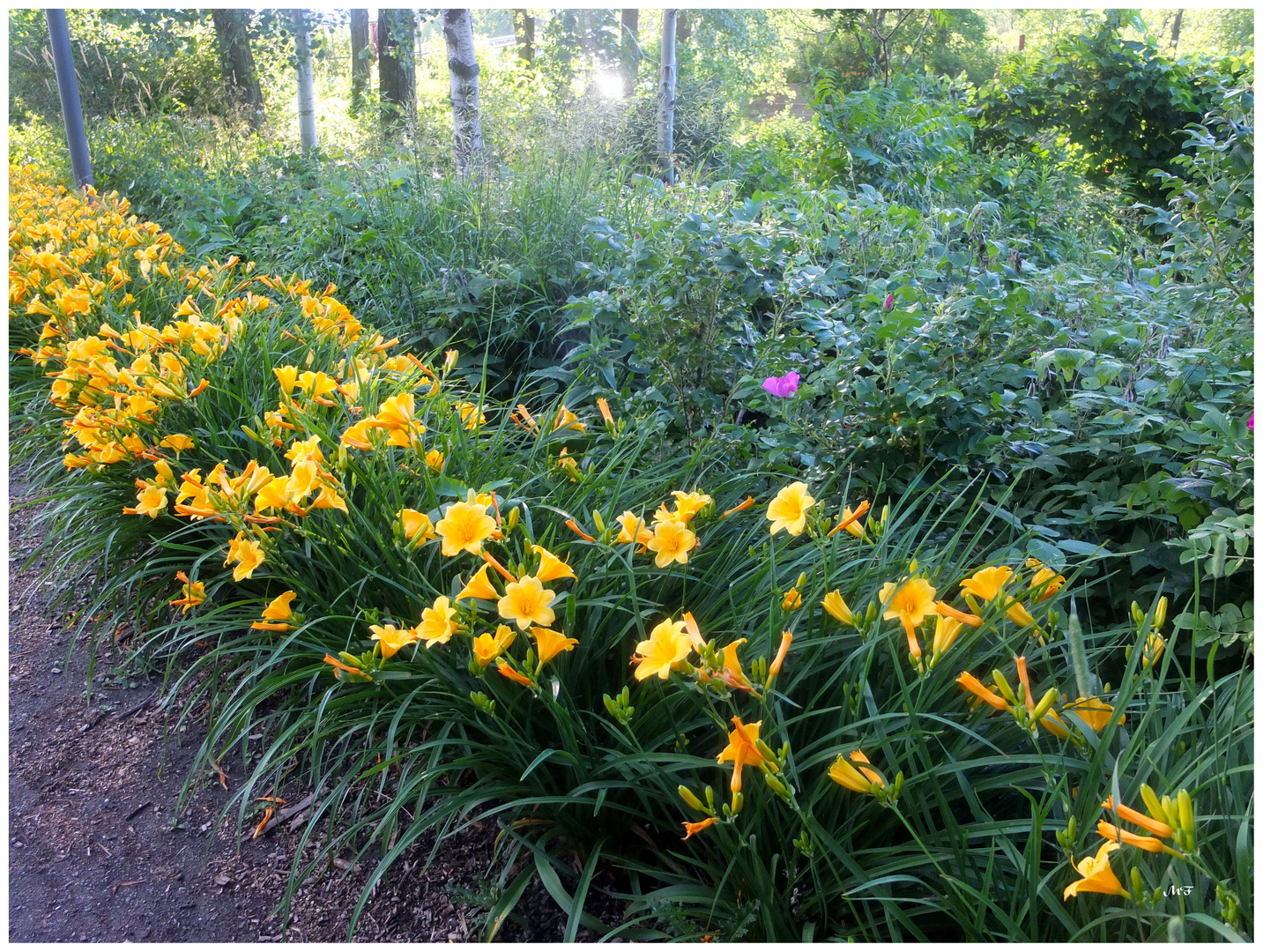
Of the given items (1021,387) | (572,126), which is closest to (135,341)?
(1021,387)

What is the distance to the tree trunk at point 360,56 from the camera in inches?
511

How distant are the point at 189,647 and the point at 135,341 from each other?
1056 mm

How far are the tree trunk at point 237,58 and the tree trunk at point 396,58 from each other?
169 cm

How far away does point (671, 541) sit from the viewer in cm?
149

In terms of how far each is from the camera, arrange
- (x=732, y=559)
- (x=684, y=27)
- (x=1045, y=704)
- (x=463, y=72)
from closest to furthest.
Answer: (x=1045, y=704), (x=732, y=559), (x=463, y=72), (x=684, y=27)

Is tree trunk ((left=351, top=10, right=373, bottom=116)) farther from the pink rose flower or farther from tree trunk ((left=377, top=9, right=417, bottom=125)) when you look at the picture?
the pink rose flower

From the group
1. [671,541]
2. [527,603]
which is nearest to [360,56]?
Answer: [671,541]

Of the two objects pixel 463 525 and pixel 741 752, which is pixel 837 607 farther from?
pixel 463 525

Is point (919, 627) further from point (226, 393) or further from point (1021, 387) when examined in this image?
point (226, 393)

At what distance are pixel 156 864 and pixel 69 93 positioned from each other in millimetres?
7218

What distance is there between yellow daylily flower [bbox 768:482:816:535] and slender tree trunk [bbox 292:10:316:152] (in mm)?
9467

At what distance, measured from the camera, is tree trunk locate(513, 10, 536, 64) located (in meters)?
19.2

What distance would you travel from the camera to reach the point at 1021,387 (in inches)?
93.4

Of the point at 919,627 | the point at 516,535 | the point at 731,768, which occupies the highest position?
the point at 919,627
